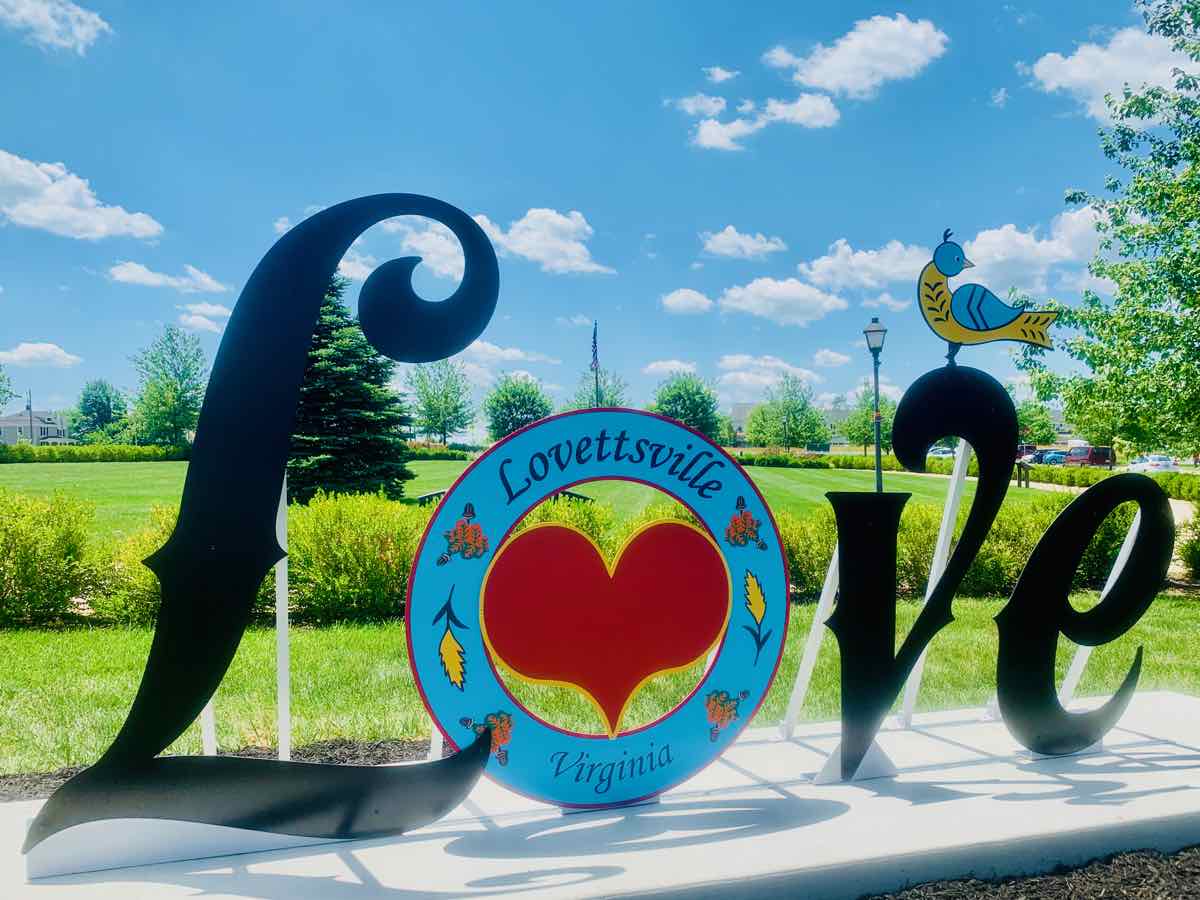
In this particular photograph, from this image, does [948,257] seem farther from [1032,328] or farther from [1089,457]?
[1089,457]

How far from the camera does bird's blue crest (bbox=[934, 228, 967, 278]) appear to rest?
14.6 ft

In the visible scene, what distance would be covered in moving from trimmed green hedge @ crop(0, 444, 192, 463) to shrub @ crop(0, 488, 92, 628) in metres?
47.8

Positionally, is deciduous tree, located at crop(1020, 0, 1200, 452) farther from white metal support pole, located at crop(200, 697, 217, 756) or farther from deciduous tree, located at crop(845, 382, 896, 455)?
deciduous tree, located at crop(845, 382, 896, 455)

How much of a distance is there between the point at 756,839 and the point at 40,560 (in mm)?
8251

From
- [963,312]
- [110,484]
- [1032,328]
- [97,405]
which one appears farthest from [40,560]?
[97,405]

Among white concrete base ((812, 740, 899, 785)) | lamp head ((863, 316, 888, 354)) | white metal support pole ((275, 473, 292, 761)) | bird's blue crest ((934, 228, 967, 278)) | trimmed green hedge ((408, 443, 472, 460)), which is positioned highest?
lamp head ((863, 316, 888, 354))

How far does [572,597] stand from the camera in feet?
12.4

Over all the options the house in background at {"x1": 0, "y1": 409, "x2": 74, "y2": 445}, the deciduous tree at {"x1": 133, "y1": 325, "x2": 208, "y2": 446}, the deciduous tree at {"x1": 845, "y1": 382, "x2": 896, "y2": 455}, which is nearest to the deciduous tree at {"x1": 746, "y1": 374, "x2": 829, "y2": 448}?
the deciduous tree at {"x1": 845, "y1": 382, "x2": 896, "y2": 455}

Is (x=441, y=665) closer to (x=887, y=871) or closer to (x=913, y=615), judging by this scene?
(x=887, y=871)

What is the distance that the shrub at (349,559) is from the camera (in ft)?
28.3

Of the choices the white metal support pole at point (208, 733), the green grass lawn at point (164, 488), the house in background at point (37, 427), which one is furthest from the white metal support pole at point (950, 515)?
the house in background at point (37, 427)

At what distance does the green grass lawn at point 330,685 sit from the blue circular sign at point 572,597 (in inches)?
65.2

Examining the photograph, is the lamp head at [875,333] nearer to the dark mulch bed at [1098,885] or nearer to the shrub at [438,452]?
the dark mulch bed at [1098,885]

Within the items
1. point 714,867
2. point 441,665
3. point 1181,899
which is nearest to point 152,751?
point 441,665
